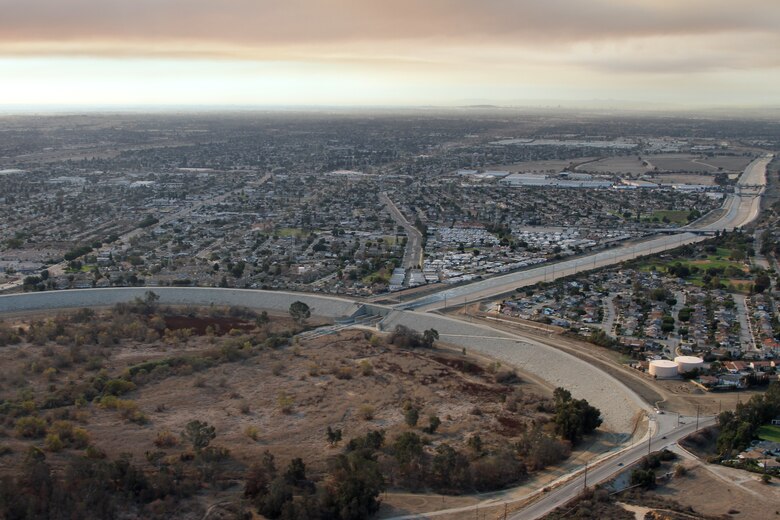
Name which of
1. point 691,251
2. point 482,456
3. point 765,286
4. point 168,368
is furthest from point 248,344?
point 691,251

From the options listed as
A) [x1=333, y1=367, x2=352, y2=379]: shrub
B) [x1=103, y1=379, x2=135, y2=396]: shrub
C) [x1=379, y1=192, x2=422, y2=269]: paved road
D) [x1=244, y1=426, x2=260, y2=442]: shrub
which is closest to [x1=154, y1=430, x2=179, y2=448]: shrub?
[x1=244, y1=426, x2=260, y2=442]: shrub

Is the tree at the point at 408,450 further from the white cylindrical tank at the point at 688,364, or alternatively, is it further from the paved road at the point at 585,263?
the paved road at the point at 585,263

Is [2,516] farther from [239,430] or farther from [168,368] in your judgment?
[168,368]

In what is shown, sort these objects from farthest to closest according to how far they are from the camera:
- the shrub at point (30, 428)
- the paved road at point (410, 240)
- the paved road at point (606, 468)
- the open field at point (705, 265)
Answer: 1. the paved road at point (410, 240)
2. the open field at point (705, 265)
3. the shrub at point (30, 428)
4. the paved road at point (606, 468)

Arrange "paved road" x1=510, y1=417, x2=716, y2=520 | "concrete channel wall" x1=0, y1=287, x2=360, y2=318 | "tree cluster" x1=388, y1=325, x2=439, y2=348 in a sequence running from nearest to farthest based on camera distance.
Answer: "paved road" x1=510, y1=417, x2=716, y2=520
"tree cluster" x1=388, y1=325, x2=439, y2=348
"concrete channel wall" x1=0, y1=287, x2=360, y2=318

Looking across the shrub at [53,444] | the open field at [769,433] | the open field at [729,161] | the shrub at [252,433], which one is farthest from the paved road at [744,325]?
the open field at [729,161]

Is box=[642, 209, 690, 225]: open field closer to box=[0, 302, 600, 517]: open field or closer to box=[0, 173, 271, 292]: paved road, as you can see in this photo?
box=[0, 302, 600, 517]: open field

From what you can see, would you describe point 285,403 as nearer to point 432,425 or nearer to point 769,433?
point 432,425
